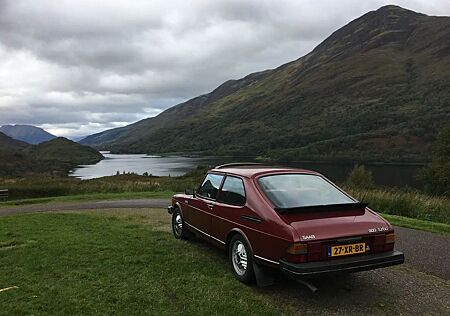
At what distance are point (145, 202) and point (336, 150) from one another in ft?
377

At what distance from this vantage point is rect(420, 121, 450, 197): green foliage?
117 ft

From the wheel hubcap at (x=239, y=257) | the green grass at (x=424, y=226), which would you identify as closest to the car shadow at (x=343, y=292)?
the wheel hubcap at (x=239, y=257)

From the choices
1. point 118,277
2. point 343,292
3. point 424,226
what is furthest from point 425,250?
point 118,277

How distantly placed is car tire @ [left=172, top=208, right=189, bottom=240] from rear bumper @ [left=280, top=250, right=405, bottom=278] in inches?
149

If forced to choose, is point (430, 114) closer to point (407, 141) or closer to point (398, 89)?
point (407, 141)

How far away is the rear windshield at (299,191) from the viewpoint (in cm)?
577

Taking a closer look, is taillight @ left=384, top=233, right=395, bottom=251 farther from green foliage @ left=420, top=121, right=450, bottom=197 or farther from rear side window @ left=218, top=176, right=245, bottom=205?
green foliage @ left=420, top=121, right=450, bottom=197

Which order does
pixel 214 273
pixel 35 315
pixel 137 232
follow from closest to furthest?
pixel 35 315 → pixel 214 273 → pixel 137 232

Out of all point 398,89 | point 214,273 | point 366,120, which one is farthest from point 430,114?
point 214,273

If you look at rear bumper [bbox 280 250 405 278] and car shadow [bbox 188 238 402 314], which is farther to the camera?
car shadow [bbox 188 238 402 314]

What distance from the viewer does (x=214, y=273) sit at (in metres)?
6.31

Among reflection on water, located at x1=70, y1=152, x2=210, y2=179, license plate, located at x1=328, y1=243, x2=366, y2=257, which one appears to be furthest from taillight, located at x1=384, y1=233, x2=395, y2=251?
reflection on water, located at x1=70, y1=152, x2=210, y2=179

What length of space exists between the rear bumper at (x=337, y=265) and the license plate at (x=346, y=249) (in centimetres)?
7

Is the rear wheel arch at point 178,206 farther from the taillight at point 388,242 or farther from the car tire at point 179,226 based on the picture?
the taillight at point 388,242
